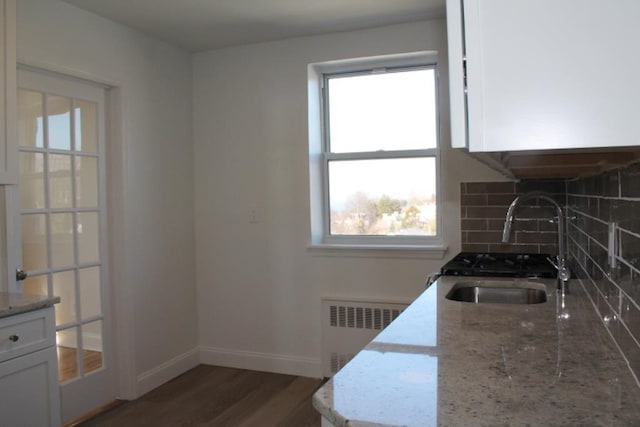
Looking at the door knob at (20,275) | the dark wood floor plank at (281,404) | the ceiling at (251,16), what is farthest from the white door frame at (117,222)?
the dark wood floor plank at (281,404)

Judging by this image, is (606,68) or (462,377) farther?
(462,377)

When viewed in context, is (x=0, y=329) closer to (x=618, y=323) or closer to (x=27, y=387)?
(x=27, y=387)

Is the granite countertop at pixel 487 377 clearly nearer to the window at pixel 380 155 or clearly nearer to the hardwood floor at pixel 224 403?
the hardwood floor at pixel 224 403

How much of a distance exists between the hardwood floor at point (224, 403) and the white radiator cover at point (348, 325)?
8.6 inches

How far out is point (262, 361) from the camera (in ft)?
12.6

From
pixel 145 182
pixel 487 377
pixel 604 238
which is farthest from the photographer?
pixel 145 182

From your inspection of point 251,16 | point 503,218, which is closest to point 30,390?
point 251,16

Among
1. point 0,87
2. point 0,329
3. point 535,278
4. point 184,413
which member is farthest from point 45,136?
point 535,278

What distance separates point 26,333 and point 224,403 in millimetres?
1485

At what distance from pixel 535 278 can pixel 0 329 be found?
2190mm

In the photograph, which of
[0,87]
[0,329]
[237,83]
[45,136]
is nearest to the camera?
[0,329]

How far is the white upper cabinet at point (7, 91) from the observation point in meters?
2.28

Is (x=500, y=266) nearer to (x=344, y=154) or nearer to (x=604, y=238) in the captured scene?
(x=604, y=238)

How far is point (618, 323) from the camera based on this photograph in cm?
123
